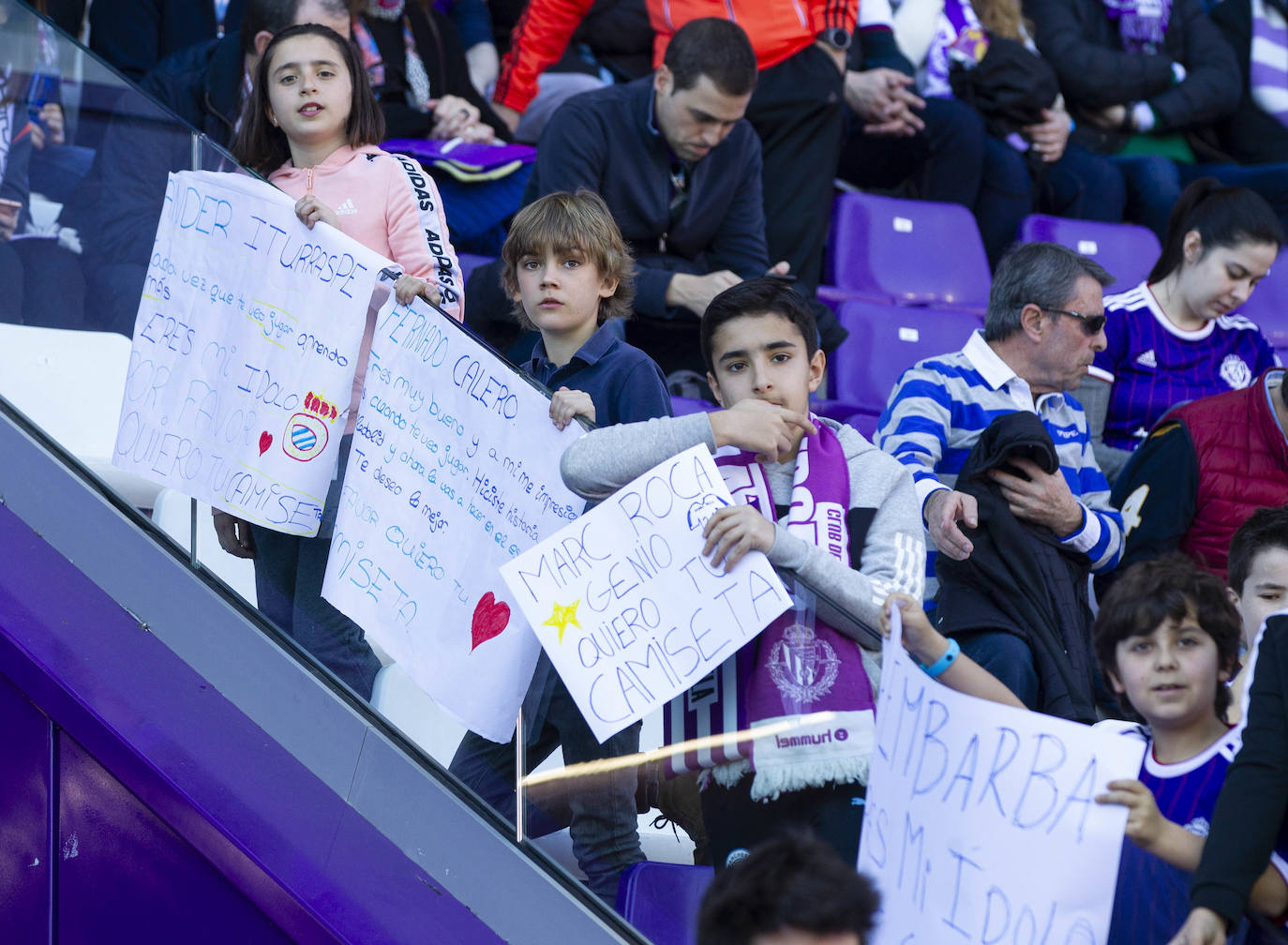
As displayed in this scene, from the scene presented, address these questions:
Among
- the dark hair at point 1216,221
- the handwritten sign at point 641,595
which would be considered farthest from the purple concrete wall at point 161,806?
the dark hair at point 1216,221

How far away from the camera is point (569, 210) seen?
296cm

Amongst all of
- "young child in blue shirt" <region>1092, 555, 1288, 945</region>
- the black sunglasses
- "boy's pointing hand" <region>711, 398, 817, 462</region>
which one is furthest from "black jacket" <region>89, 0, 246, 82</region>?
"young child in blue shirt" <region>1092, 555, 1288, 945</region>

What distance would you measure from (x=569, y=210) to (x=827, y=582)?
1.02 meters

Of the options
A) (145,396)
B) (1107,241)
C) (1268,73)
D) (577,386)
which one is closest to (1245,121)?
(1268,73)

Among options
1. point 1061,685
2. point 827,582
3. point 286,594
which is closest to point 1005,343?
point 1061,685

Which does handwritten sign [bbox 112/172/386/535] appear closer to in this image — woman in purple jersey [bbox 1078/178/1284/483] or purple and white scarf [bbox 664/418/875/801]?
purple and white scarf [bbox 664/418/875/801]

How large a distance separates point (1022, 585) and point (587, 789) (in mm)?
1241

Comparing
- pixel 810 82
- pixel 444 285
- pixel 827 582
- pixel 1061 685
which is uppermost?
pixel 810 82

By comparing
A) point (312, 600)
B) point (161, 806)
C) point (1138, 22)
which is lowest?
point (161, 806)

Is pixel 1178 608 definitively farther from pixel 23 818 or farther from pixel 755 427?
pixel 23 818

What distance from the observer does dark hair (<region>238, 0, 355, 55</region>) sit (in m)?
4.00

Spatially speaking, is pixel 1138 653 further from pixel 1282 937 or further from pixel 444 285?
pixel 444 285

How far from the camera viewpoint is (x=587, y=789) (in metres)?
2.25

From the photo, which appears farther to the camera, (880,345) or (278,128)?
(880,345)
